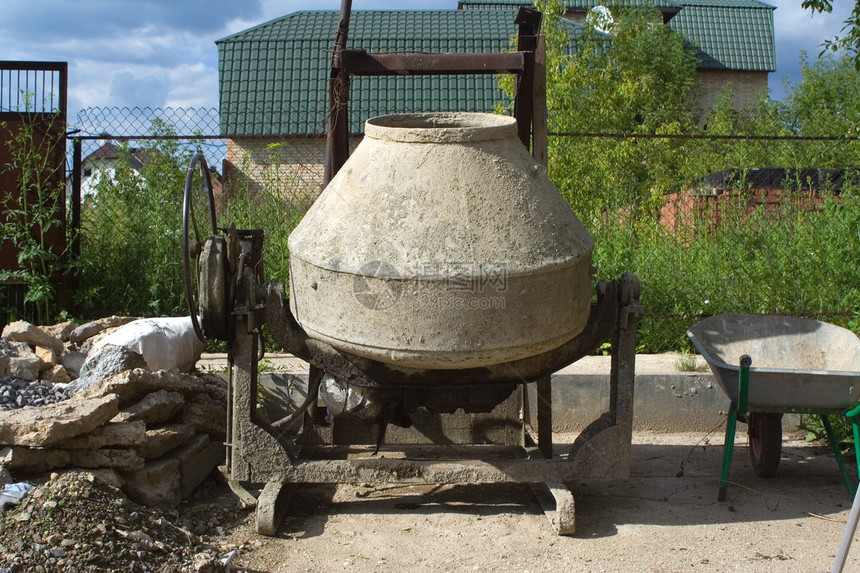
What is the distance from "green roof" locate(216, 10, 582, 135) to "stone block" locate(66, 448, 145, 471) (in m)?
12.7

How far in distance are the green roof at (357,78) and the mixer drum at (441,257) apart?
13.0m

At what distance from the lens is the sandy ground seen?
136 inches

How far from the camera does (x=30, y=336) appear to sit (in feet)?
16.8

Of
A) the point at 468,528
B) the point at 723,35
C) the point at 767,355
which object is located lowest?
the point at 468,528

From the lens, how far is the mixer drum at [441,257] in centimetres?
327

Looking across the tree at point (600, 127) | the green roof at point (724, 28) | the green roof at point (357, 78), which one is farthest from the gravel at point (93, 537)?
the green roof at point (724, 28)

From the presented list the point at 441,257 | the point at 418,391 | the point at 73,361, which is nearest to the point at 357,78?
the point at 73,361

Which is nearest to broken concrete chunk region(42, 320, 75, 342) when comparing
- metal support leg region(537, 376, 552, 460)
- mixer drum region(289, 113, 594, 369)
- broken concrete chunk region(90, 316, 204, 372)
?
broken concrete chunk region(90, 316, 204, 372)

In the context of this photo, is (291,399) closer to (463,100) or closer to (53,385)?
(53,385)

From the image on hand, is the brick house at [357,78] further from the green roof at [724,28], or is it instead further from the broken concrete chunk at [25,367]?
the broken concrete chunk at [25,367]

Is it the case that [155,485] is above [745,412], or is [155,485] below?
below

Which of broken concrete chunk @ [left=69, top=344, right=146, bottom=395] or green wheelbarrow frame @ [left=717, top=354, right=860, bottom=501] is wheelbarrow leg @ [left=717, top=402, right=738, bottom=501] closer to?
green wheelbarrow frame @ [left=717, top=354, right=860, bottom=501]

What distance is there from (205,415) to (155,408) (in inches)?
14.4

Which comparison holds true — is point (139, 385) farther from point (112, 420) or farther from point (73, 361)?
point (73, 361)
